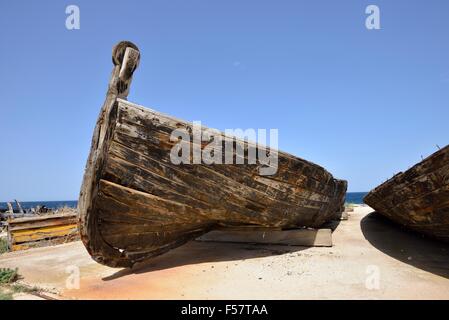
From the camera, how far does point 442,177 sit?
145 inches

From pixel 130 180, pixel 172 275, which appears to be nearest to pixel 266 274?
pixel 172 275

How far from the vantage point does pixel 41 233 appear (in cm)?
822

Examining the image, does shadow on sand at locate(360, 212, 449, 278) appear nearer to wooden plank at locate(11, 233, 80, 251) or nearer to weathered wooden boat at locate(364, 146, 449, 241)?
weathered wooden boat at locate(364, 146, 449, 241)

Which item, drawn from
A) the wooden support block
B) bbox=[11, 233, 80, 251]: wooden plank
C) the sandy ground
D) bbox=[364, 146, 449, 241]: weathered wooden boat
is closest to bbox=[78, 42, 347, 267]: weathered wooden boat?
the sandy ground

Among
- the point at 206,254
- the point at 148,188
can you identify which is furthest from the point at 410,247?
the point at 148,188

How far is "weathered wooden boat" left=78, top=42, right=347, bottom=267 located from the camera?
3.84 m

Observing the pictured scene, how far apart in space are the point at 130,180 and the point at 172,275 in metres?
1.32

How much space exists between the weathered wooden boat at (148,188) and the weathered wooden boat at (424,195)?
1.46 metres

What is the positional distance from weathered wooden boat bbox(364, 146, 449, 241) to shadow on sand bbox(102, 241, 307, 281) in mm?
1672

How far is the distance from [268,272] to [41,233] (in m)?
6.72

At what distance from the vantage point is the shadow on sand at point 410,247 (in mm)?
4252

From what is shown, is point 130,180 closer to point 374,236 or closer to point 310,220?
point 310,220
